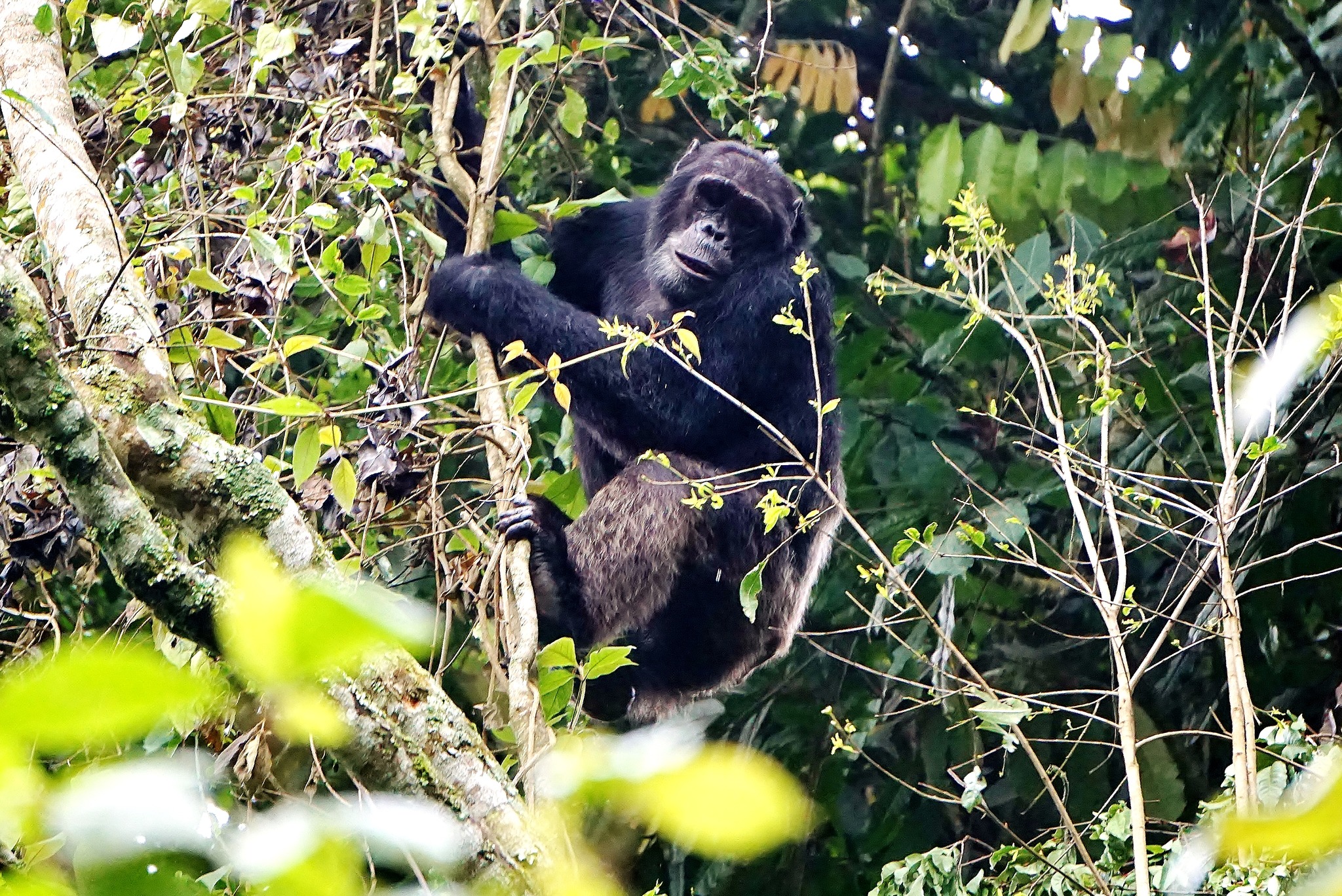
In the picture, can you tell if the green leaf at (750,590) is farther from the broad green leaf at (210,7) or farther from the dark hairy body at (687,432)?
the broad green leaf at (210,7)

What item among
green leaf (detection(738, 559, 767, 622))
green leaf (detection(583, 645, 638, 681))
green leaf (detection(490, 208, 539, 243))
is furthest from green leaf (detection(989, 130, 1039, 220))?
green leaf (detection(583, 645, 638, 681))

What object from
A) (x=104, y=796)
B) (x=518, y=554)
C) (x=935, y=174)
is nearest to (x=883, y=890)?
(x=518, y=554)

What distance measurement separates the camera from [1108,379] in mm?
3121

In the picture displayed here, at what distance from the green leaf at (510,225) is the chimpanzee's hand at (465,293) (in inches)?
5.9

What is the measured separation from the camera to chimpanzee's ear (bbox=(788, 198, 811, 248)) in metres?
4.91

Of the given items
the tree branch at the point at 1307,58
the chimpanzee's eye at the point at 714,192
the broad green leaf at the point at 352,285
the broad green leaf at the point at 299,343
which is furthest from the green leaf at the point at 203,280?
the tree branch at the point at 1307,58

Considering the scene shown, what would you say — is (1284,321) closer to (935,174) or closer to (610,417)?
(935,174)

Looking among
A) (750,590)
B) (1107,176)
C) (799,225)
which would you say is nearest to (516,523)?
(750,590)

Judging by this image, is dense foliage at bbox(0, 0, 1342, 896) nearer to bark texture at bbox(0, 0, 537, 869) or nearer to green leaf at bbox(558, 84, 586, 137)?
green leaf at bbox(558, 84, 586, 137)

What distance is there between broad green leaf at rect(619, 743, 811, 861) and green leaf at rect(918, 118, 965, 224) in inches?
172

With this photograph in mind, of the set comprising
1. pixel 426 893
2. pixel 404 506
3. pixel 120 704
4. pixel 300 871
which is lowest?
pixel 404 506

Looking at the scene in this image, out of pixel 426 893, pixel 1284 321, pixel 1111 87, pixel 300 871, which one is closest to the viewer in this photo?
pixel 300 871

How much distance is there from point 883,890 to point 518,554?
1.53 metres

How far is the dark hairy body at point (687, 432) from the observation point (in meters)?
4.30
